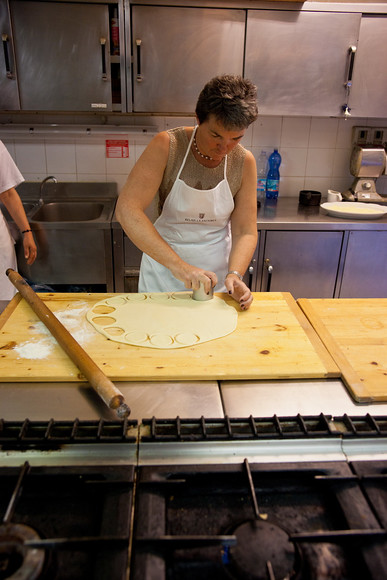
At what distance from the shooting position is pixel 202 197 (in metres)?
1.63

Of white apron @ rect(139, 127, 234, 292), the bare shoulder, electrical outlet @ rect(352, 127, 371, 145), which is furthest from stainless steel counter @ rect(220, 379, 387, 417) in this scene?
electrical outlet @ rect(352, 127, 371, 145)

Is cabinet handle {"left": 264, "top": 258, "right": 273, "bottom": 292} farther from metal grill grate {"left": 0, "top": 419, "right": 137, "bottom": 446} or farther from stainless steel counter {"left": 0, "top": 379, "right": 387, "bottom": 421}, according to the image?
metal grill grate {"left": 0, "top": 419, "right": 137, "bottom": 446}

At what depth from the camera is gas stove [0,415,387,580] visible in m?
0.61

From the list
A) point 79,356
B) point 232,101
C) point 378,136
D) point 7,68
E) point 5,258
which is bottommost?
point 5,258

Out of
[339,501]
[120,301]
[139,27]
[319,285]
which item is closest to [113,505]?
[339,501]

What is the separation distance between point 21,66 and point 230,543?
245 cm

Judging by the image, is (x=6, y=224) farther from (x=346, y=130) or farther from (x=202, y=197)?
(x=346, y=130)

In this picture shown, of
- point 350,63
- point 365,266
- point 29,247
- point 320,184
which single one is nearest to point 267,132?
point 320,184

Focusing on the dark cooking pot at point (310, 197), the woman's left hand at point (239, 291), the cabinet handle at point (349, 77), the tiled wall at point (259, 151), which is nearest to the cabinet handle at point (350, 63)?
the cabinet handle at point (349, 77)

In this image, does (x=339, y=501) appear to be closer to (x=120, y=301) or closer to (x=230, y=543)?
(x=230, y=543)

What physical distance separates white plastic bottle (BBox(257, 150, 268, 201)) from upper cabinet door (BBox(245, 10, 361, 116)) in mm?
432

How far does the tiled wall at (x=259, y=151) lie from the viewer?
2777 mm

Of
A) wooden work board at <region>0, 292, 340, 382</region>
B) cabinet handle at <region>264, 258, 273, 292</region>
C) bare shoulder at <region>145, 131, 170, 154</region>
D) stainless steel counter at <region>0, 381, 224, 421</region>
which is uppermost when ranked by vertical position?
bare shoulder at <region>145, 131, 170, 154</region>

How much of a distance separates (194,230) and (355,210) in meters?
1.33
